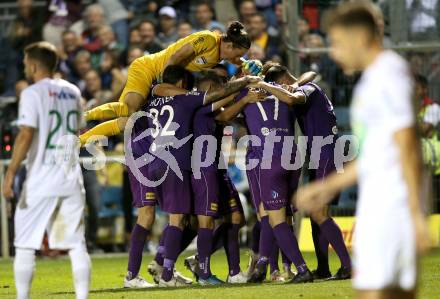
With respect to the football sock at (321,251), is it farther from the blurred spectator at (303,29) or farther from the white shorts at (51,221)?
the blurred spectator at (303,29)

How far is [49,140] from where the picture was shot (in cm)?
826

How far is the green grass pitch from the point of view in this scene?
1000cm

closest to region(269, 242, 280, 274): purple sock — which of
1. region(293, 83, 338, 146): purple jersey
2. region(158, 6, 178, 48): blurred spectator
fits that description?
region(293, 83, 338, 146): purple jersey

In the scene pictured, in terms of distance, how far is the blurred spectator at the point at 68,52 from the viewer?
20.4 meters

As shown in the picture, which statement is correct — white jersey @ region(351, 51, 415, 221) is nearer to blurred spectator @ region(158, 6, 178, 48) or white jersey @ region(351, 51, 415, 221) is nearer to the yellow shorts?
the yellow shorts

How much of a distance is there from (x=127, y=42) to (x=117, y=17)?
0.79m

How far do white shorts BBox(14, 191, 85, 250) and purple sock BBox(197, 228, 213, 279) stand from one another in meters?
3.43

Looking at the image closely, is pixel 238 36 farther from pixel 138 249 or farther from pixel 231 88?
pixel 138 249

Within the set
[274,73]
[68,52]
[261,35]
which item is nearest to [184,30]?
[261,35]

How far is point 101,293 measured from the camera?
35.3ft

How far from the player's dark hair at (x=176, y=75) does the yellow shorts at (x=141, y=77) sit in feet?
1.26

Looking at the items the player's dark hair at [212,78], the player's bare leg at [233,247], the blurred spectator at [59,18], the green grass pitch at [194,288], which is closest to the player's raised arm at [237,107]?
the player's dark hair at [212,78]

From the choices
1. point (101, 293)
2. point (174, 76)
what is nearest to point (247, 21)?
point (174, 76)

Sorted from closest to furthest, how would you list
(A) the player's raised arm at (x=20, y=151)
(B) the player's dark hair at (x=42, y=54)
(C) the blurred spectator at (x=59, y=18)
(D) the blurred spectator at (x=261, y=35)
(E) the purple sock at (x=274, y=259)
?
(A) the player's raised arm at (x=20, y=151), (B) the player's dark hair at (x=42, y=54), (E) the purple sock at (x=274, y=259), (D) the blurred spectator at (x=261, y=35), (C) the blurred spectator at (x=59, y=18)
